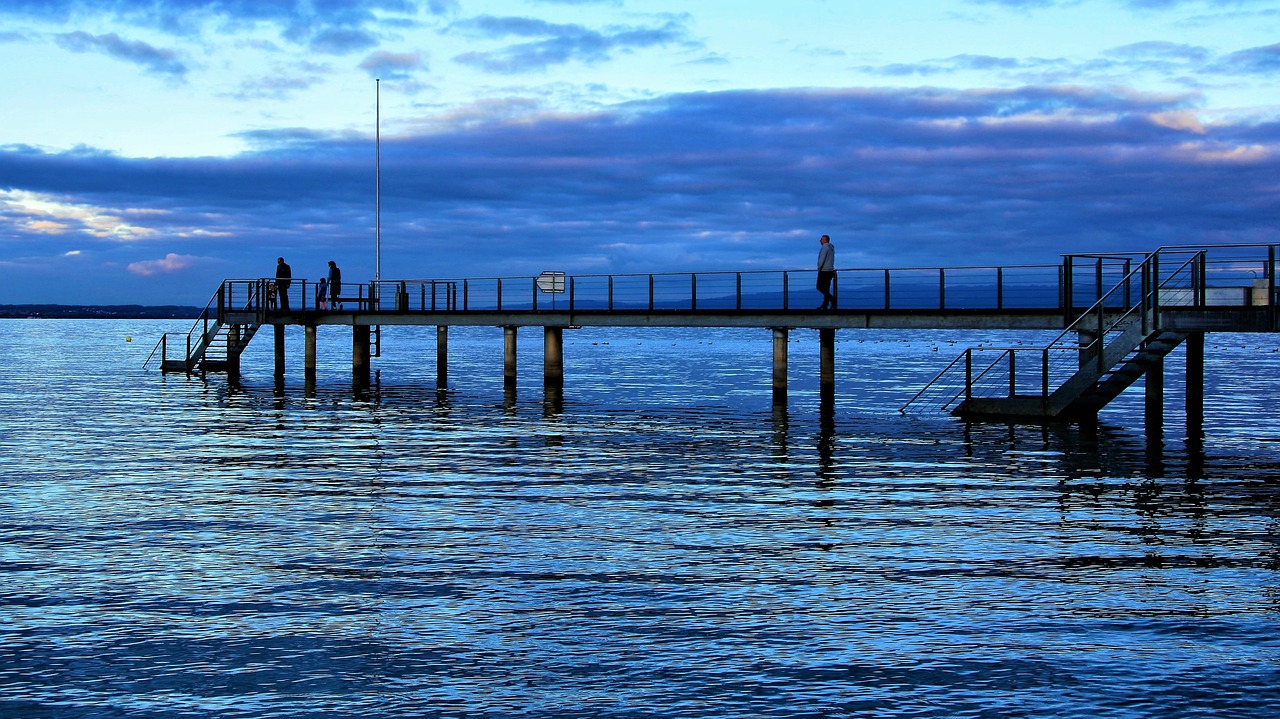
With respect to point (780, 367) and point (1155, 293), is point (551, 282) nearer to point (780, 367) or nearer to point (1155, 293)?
point (780, 367)

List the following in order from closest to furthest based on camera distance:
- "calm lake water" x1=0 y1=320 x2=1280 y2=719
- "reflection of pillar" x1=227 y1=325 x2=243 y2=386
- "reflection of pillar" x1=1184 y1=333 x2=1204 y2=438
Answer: "calm lake water" x1=0 y1=320 x2=1280 y2=719
"reflection of pillar" x1=1184 y1=333 x2=1204 y2=438
"reflection of pillar" x1=227 y1=325 x2=243 y2=386

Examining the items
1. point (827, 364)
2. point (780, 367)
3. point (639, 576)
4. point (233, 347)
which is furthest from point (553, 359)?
point (639, 576)

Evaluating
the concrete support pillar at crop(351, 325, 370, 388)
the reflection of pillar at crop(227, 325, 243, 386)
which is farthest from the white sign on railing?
the reflection of pillar at crop(227, 325, 243, 386)

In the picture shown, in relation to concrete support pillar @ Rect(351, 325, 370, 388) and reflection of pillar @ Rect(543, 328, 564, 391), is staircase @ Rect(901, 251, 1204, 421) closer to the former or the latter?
reflection of pillar @ Rect(543, 328, 564, 391)

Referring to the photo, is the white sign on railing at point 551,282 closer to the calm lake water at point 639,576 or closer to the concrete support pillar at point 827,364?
the concrete support pillar at point 827,364

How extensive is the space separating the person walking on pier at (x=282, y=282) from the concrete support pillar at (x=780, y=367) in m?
20.4

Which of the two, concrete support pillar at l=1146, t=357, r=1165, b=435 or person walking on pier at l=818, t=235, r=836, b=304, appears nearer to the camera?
concrete support pillar at l=1146, t=357, r=1165, b=435

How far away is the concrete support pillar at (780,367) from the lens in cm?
Result: 3769

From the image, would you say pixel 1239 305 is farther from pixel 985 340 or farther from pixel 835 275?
pixel 985 340

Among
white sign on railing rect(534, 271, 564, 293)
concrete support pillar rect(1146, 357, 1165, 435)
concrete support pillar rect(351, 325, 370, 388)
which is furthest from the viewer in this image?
concrete support pillar rect(351, 325, 370, 388)

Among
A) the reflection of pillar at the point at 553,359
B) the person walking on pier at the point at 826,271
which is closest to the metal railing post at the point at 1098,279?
the person walking on pier at the point at 826,271

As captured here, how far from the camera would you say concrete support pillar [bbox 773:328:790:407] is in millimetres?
37694

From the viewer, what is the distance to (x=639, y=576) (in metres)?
12.6

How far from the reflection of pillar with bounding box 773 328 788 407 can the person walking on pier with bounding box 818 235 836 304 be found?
2.24 metres
